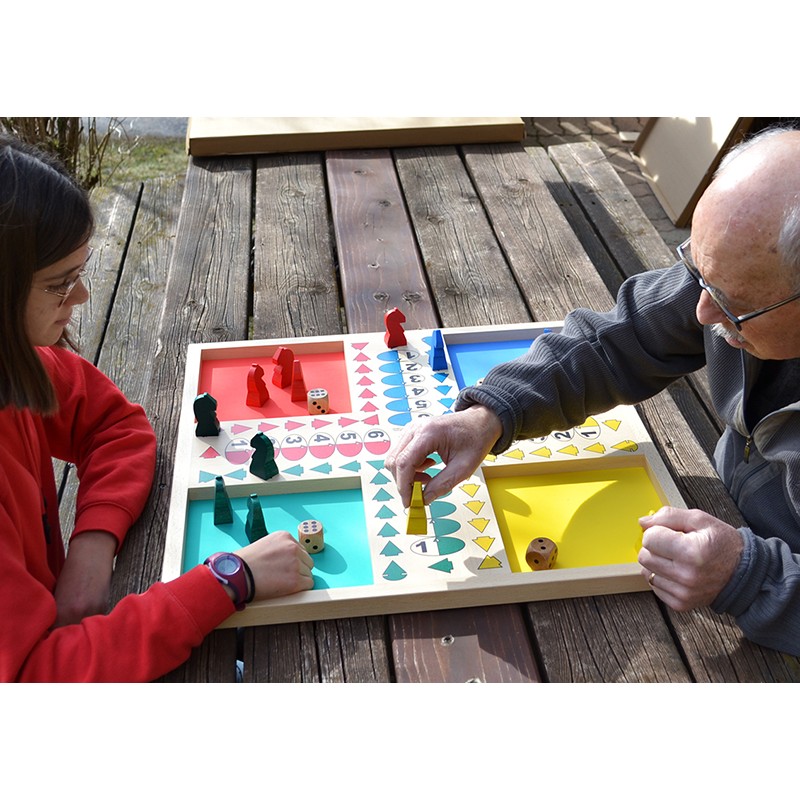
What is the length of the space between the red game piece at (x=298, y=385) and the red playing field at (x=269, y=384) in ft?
0.03

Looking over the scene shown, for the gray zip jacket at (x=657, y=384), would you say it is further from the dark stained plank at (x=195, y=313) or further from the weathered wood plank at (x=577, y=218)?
the weathered wood plank at (x=577, y=218)

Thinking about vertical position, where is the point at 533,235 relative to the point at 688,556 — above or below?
above

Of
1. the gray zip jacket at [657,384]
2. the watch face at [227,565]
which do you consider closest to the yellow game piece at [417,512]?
the gray zip jacket at [657,384]

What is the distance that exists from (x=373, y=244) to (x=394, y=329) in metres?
0.58

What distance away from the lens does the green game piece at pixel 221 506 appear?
173cm

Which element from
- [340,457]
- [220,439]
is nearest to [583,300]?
[340,457]

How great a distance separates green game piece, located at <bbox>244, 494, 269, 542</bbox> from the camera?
1.67 metres

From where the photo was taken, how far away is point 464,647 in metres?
1.51

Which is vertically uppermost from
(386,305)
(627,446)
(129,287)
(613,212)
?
(613,212)

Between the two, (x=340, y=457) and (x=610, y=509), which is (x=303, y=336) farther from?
(x=610, y=509)

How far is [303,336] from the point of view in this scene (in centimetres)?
233

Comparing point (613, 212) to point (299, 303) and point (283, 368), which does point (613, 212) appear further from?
point (283, 368)

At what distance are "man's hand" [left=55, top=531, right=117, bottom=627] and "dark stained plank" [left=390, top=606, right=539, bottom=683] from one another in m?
0.53

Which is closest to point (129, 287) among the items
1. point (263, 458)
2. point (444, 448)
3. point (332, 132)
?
point (332, 132)
